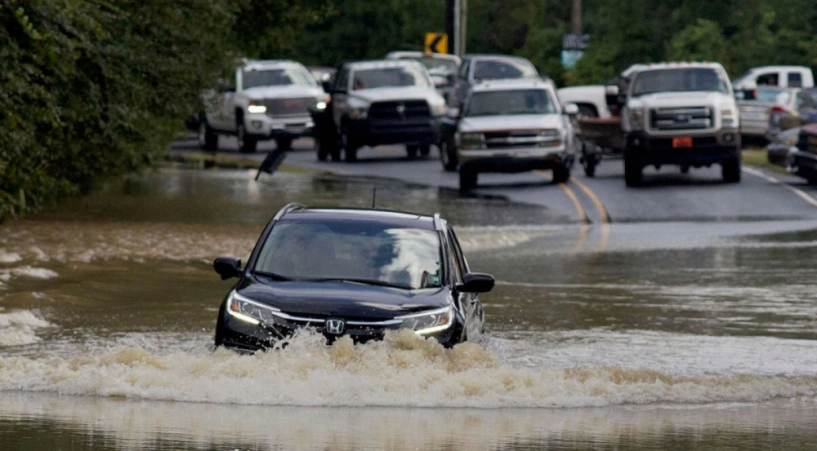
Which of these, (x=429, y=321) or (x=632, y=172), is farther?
(x=632, y=172)

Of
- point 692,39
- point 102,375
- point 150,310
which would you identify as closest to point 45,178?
point 150,310

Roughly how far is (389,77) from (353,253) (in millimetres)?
30168

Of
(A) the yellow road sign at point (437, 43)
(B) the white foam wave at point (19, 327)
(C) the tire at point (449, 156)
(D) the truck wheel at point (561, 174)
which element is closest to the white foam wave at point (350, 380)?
(B) the white foam wave at point (19, 327)

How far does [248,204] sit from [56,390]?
18.7 m

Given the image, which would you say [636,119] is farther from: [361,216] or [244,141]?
[361,216]

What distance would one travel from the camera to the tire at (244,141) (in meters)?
46.2

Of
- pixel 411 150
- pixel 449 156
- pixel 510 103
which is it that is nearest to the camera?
pixel 510 103

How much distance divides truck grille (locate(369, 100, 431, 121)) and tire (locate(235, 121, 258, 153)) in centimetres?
516

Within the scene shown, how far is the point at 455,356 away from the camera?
12734 mm

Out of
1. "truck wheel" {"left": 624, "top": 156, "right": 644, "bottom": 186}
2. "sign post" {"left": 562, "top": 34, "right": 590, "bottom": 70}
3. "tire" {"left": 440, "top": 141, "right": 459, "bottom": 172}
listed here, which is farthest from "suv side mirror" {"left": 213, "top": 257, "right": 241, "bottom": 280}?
"sign post" {"left": 562, "top": 34, "right": 590, "bottom": 70}

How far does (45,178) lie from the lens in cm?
2266

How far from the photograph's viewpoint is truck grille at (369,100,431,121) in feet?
137

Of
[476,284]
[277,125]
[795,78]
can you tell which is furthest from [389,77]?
[476,284]

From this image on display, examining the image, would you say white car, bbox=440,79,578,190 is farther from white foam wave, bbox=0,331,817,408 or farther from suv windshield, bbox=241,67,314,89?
white foam wave, bbox=0,331,817,408
